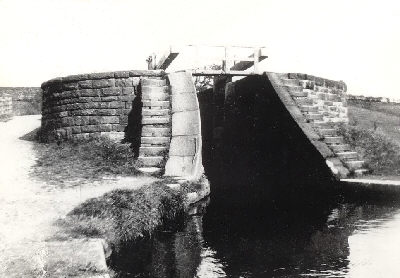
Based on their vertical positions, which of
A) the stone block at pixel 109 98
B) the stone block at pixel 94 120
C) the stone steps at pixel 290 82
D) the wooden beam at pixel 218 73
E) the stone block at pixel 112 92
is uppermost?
the wooden beam at pixel 218 73

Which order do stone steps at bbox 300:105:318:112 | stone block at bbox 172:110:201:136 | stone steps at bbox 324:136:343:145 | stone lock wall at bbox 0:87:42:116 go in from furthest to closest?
stone lock wall at bbox 0:87:42:116, stone steps at bbox 300:105:318:112, stone steps at bbox 324:136:343:145, stone block at bbox 172:110:201:136

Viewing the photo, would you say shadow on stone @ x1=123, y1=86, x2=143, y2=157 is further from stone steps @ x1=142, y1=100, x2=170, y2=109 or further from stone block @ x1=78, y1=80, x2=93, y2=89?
stone block @ x1=78, y1=80, x2=93, y2=89

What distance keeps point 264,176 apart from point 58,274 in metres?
8.87

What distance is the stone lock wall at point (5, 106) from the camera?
67.3 ft

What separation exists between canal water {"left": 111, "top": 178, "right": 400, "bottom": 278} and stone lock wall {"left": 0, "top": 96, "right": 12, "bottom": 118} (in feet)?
55.3

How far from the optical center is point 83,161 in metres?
8.18

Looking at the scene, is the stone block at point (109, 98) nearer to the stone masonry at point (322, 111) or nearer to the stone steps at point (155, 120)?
the stone steps at point (155, 120)

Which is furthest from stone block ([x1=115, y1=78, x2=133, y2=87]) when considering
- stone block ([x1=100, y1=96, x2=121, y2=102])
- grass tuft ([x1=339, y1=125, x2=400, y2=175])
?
grass tuft ([x1=339, y1=125, x2=400, y2=175])

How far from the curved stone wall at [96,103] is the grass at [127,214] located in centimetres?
389

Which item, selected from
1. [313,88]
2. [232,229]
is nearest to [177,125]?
[232,229]

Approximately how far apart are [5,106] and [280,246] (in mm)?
19589

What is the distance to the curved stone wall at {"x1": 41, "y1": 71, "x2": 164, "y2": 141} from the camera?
953cm

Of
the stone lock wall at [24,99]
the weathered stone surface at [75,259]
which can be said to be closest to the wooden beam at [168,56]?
the weathered stone surface at [75,259]

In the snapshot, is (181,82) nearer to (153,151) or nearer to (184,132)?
(184,132)
